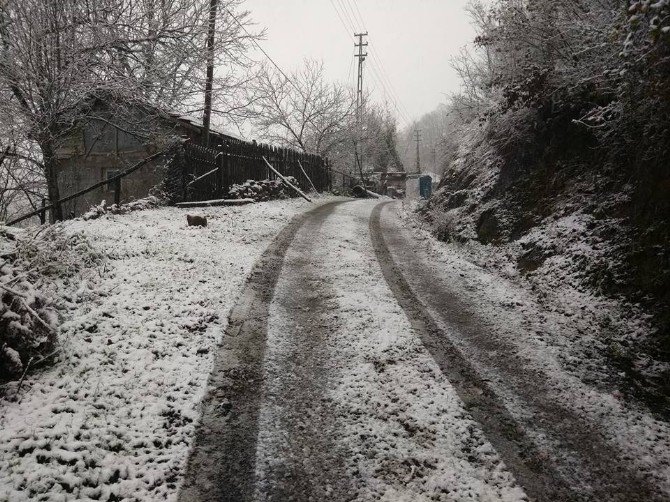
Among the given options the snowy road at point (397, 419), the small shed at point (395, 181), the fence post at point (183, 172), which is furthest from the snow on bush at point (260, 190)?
the small shed at point (395, 181)

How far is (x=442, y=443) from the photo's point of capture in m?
2.91

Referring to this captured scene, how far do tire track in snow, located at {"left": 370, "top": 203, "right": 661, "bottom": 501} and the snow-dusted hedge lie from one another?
363 centimetres

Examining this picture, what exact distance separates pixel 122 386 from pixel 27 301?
1093 mm

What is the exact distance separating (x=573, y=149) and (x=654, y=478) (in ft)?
21.2

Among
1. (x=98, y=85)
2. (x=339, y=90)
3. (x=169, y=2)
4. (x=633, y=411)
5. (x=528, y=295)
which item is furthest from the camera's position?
(x=339, y=90)

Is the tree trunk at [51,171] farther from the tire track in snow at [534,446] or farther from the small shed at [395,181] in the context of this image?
the small shed at [395,181]

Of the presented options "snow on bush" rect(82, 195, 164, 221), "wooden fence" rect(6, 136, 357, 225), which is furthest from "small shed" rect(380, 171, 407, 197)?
"snow on bush" rect(82, 195, 164, 221)

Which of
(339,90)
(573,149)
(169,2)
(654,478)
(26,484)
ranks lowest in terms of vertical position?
(654,478)

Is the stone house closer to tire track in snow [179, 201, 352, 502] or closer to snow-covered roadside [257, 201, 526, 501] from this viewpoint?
tire track in snow [179, 201, 352, 502]

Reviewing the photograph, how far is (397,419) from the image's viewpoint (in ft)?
10.4

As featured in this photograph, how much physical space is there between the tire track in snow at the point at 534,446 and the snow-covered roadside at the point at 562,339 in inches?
4.2

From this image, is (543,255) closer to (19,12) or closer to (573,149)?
(573,149)

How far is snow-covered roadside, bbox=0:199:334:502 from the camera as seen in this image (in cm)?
246

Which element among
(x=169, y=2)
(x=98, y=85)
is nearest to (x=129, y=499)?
(x=98, y=85)
